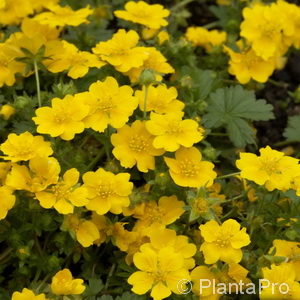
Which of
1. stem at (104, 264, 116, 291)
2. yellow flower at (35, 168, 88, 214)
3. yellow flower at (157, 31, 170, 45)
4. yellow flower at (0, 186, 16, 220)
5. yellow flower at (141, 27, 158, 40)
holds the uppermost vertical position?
yellow flower at (0, 186, 16, 220)

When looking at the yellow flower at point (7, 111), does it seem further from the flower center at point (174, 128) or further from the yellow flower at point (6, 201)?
the flower center at point (174, 128)

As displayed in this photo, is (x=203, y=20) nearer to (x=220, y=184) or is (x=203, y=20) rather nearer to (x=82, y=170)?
(x=220, y=184)

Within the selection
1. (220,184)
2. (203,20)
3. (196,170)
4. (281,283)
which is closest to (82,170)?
(196,170)

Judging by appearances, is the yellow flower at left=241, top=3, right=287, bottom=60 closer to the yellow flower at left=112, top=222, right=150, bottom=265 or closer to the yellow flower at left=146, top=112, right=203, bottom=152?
the yellow flower at left=146, top=112, right=203, bottom=152

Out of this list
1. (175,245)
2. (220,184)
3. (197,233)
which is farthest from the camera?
(220,184)

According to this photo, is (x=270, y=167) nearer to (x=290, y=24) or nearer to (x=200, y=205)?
(x=200, y=205)

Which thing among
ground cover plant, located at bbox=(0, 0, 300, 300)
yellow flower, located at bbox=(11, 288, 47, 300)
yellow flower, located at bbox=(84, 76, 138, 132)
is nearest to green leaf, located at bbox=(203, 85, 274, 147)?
ground cover plant, located at bbox=(0, 0, 300, 300)
